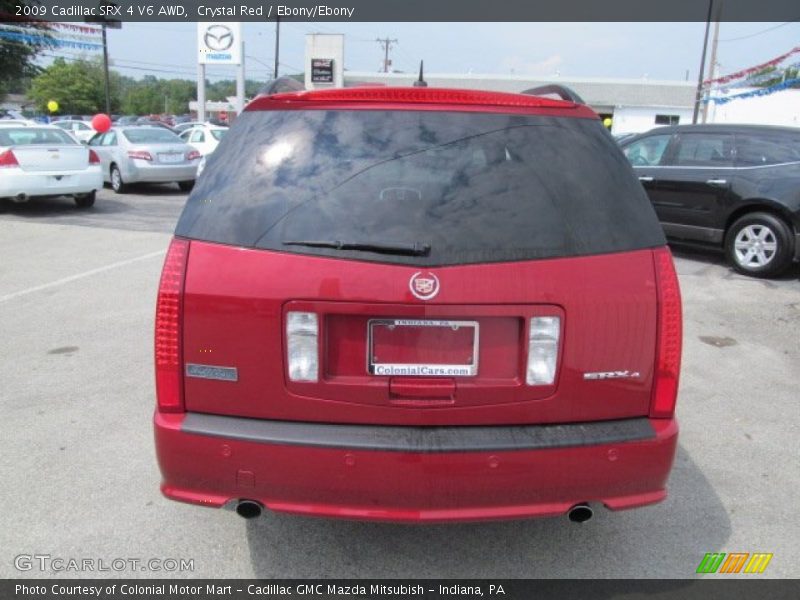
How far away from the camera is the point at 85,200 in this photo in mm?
12844

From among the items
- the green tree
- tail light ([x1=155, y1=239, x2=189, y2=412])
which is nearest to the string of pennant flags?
tail light ([x1=155, y1=239, x2=189, y2=412])

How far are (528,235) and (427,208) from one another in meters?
0.35

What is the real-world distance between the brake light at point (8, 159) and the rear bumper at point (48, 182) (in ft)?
0.28

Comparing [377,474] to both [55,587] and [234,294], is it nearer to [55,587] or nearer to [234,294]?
[234,294]

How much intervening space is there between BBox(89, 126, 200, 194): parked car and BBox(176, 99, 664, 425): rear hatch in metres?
13.8

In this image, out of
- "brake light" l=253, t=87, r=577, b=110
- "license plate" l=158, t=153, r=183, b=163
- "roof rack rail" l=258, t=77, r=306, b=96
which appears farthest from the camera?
"license plate" l=158, t=153, r=183, b=163

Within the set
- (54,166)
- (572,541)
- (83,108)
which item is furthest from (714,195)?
(83,108)

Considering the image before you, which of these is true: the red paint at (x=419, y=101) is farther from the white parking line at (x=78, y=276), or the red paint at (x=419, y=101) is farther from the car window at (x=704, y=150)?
the car window at (x=704, y=150)

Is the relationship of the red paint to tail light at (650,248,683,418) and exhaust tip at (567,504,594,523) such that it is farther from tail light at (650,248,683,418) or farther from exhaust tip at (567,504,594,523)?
exhaust tip at (567,504,594,523)

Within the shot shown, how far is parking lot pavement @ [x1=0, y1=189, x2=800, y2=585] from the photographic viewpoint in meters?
2.72

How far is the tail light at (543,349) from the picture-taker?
7.22ft

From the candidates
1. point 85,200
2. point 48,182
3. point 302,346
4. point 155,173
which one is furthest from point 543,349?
point 155,173

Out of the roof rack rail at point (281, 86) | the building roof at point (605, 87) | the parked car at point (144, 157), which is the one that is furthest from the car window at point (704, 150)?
the building roof at point (605, 87)

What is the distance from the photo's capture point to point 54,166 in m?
11.6
